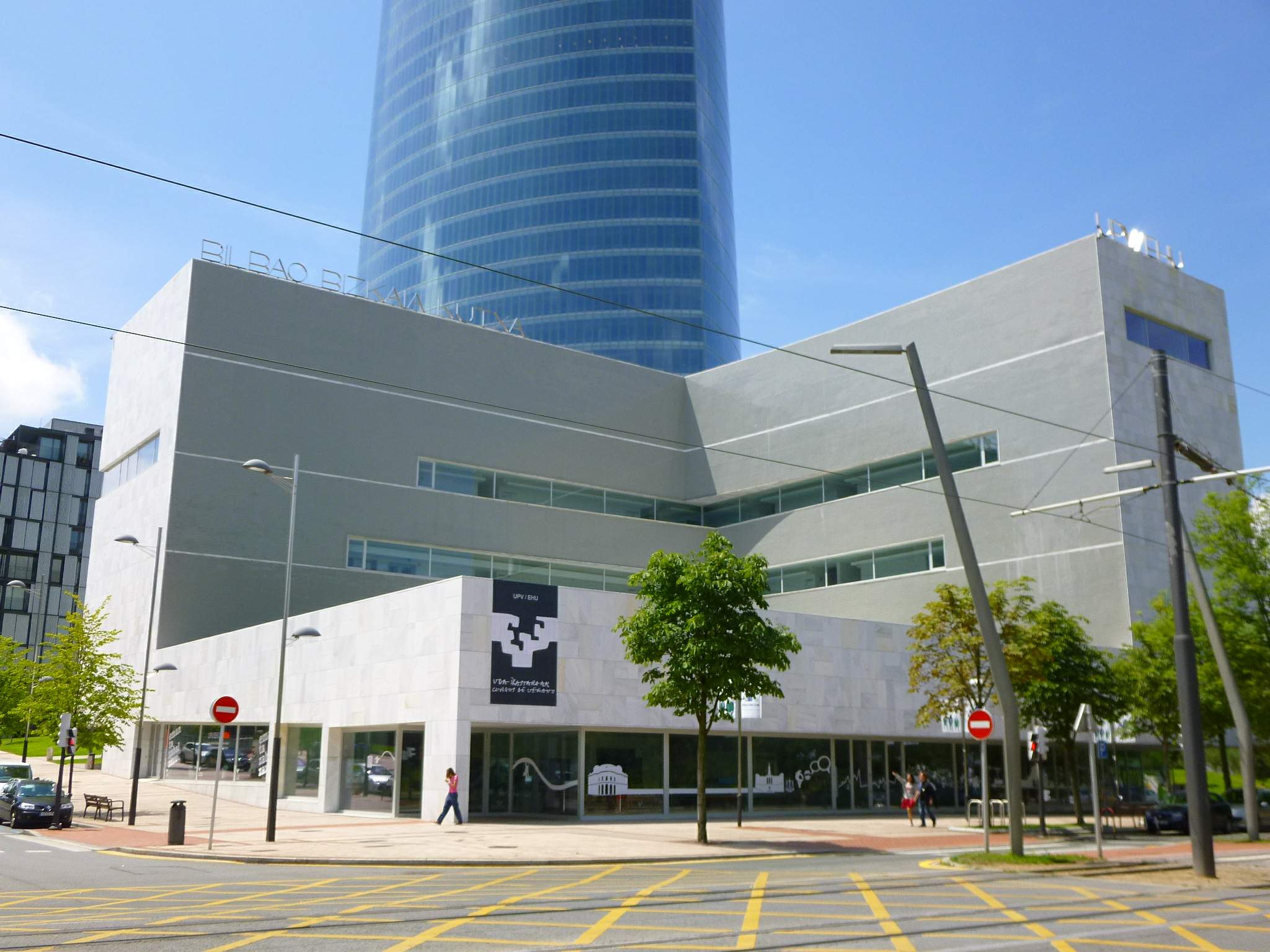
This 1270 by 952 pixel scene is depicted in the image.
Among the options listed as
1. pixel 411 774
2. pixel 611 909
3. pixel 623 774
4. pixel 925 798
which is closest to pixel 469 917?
pixel 611 909

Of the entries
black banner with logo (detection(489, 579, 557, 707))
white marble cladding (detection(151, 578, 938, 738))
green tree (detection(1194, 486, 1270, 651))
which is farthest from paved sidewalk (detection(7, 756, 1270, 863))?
green tree (detection(1194, 486, 1270, 651))

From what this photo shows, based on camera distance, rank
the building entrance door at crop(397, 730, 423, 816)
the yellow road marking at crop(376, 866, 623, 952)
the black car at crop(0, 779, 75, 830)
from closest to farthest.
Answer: the yellow road marking at crop(376, 866, 623, 952), the black car at crop(0, 779, 75, 830), the building entrance door at crop(397, 730, 423, 816)

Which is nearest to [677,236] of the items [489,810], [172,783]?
[172,783]

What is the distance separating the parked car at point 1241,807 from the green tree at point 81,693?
37.5 metres

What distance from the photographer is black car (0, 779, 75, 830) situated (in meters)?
31.8

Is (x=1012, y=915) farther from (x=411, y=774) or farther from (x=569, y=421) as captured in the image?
Answer: (x=569, y=421)

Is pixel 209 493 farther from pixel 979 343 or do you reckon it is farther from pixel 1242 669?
pixel 1242 669

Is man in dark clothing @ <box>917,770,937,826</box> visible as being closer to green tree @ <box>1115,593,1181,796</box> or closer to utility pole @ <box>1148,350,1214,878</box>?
green tree @ <box>1115,593,1181,796</box>

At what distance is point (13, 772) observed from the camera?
153ft

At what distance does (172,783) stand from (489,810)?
2047cm

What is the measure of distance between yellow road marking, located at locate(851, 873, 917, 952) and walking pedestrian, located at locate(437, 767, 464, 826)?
1360cm

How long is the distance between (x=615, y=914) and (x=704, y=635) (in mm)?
11726

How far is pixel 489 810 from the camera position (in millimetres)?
33562

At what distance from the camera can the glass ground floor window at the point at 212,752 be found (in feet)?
133
